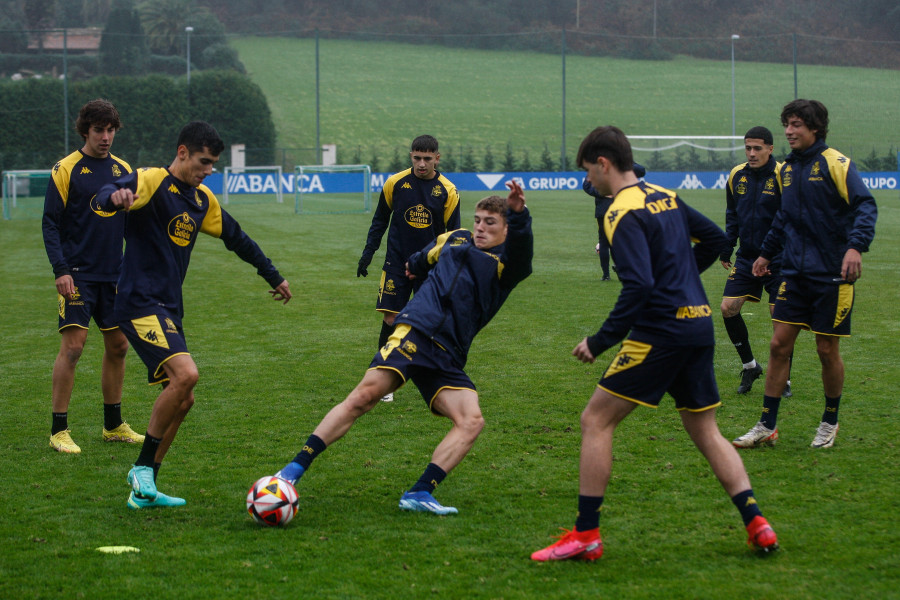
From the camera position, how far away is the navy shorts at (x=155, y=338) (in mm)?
5262

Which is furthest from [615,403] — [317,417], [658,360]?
[317,417]

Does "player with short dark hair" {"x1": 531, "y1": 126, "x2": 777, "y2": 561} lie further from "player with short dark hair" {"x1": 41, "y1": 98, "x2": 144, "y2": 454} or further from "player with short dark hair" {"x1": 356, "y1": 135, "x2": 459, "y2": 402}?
"player with short dark hair" {"x1": 41, "y1": 98, "x2": 144, "y2": 454}

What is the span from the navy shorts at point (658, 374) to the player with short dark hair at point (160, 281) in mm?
2368

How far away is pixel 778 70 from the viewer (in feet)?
246

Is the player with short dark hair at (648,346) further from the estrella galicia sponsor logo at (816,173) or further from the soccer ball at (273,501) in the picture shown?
the estrella galicia sponsor logo at (816,173)

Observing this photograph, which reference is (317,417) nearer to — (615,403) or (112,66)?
(615,403)

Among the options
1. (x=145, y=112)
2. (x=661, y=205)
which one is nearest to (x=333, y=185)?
(x=145, y=112)

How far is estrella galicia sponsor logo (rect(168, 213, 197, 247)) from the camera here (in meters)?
5.36

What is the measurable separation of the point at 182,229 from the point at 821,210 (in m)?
4.01

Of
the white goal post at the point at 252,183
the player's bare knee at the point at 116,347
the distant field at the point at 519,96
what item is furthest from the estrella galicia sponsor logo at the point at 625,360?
the distant field at the point at 519,96

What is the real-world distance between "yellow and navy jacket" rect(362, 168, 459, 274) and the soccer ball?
3.27 m

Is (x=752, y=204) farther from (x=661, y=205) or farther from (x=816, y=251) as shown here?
(x=661, y=205)

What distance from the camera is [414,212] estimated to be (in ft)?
25.9

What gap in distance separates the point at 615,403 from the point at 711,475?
1.63 m
